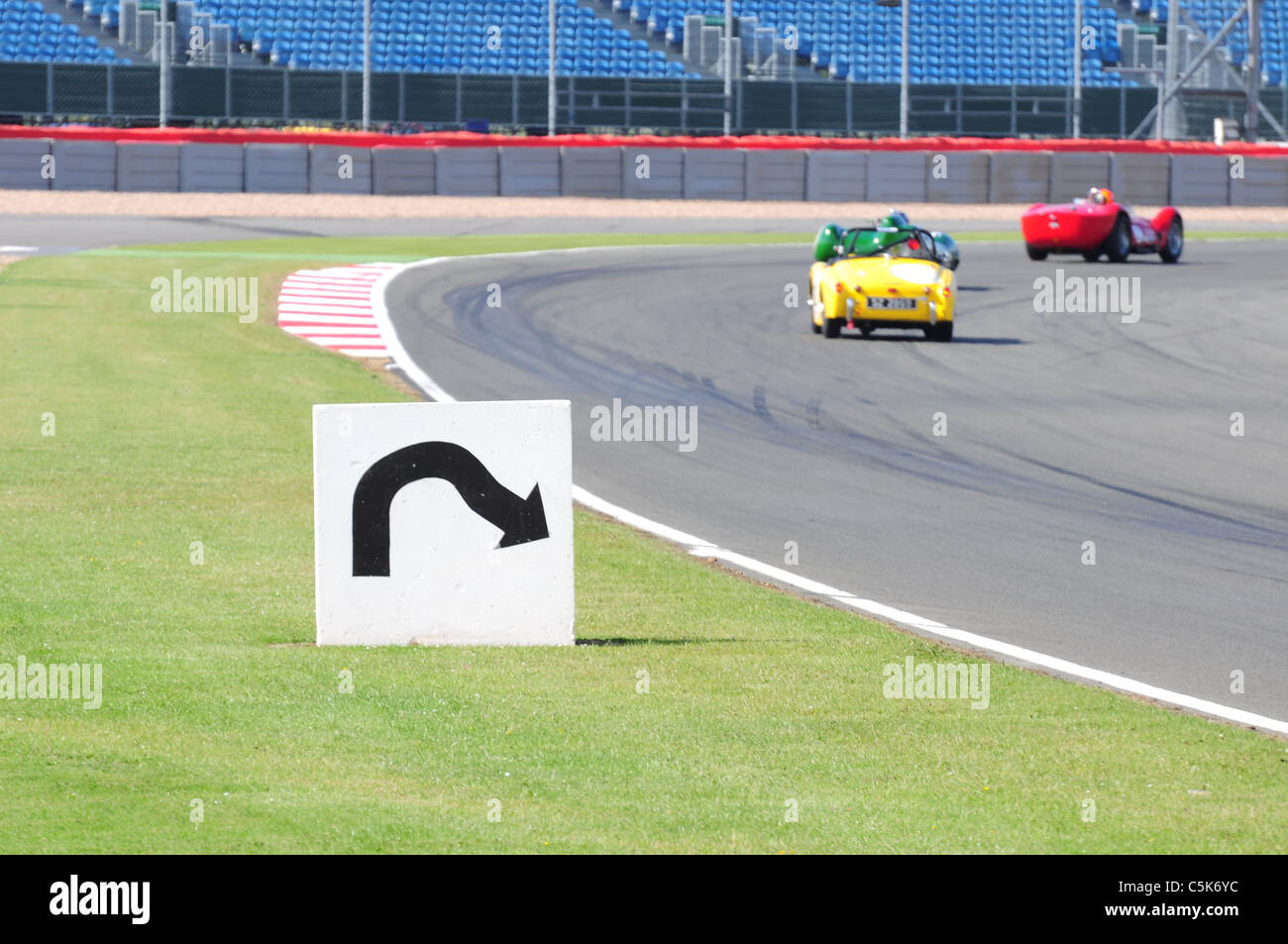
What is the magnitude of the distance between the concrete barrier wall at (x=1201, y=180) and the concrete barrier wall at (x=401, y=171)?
1585cm

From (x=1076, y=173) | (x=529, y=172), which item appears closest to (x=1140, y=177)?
(x=1076, y=173)

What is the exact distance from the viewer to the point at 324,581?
772 centimetres

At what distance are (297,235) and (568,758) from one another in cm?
2690

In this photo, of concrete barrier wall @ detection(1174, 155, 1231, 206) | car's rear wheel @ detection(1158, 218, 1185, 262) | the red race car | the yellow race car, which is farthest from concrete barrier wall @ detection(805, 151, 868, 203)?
the yellow race car

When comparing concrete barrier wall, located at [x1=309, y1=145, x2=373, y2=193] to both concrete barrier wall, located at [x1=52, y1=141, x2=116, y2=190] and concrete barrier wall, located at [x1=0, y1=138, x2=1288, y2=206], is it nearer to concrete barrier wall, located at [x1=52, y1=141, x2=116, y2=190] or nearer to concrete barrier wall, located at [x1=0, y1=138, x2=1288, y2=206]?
concrete barrier wall, located at [x1=0, y1=138, x2=1288, y2=206]

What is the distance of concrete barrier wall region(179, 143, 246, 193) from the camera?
117 feet

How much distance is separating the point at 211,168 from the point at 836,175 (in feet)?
41.3

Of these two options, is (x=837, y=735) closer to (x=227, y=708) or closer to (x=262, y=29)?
(x=227, y=708)

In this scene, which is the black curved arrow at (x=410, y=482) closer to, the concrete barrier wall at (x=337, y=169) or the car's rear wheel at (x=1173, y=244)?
the car's rear wheel at (x=1173, y=244)

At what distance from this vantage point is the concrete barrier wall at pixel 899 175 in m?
38.8

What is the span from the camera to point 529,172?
37.2 meters

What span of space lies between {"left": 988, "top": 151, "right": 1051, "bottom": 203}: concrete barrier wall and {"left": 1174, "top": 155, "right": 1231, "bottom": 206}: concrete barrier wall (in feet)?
9.66

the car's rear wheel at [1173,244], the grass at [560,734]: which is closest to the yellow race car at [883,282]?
the car's rear wheel at [1173,244]
